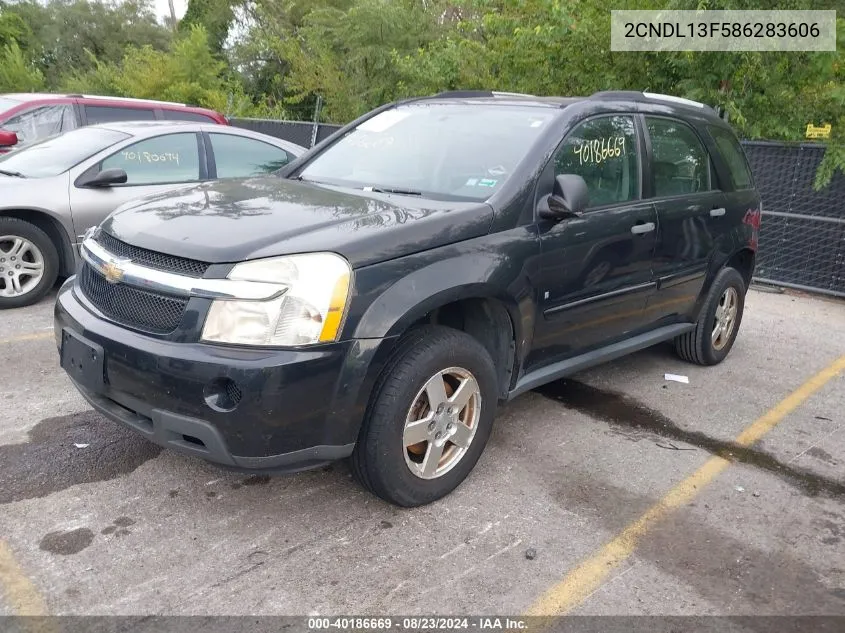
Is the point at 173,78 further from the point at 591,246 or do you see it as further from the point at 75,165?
the point at 591,246

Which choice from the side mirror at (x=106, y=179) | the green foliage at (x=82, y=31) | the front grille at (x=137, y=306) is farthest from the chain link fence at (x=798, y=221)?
the green foliage at (x=82, y=31)

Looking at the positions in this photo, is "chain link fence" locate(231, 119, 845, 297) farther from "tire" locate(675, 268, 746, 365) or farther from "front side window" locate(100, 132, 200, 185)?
"front side window" locate(100, 132, 200, 185)

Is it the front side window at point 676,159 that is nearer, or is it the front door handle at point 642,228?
the front door handle at point 642,228

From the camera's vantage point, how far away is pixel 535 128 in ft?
12.6

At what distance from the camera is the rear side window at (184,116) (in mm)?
9156

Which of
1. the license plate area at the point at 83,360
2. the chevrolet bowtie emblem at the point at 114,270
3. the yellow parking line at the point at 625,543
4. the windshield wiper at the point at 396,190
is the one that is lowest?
the yellow parking line at the point at 625,543

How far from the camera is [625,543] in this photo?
10.5ft

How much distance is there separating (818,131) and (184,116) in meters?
7.43

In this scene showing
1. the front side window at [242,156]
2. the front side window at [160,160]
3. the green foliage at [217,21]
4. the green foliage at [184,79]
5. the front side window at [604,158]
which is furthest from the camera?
the green foliage at [217,21]

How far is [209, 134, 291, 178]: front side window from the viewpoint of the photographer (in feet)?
22.6

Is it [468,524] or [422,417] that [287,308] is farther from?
[468,524]

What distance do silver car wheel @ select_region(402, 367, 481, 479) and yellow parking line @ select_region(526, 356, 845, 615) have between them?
2.44 ft

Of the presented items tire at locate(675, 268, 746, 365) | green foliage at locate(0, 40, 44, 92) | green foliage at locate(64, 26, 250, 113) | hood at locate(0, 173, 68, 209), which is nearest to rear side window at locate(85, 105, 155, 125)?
hood at locate(0, 173, 68, 209)

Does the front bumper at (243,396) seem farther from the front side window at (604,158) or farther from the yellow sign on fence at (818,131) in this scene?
the yellow sign on fence at (818,131)
